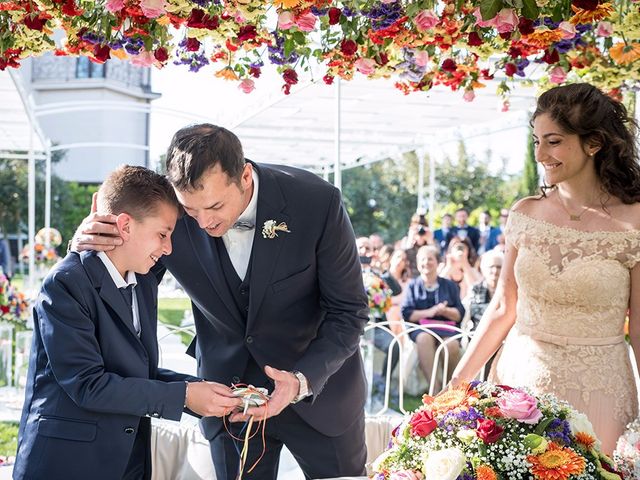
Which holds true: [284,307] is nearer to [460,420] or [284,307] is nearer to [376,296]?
[460,420]

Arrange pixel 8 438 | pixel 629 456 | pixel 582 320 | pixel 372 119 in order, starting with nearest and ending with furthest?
pixel 629 456, pixel 582 320, pixel 8 438, pixel 372 119

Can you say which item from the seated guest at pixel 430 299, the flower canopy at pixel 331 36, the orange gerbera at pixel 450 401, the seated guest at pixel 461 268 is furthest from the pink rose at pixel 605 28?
the seated guest at pixel 461 268

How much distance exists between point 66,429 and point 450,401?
1.12 m

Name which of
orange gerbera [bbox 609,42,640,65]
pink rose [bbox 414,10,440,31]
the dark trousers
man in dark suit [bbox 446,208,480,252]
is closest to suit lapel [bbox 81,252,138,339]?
the dark trousers

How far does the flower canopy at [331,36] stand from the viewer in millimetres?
3213

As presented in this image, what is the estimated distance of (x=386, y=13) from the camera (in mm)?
3303

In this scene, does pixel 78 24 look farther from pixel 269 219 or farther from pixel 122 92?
pixel 122 92

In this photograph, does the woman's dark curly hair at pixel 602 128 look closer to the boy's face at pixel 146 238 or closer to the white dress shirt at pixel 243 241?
the white dress shirt at pixel 243 241

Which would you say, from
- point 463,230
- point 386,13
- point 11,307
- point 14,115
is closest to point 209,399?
point 386,13

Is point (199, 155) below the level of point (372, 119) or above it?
below

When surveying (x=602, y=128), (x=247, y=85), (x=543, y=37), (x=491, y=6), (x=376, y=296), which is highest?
(x=543, y=37)

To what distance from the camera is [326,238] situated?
3.00m

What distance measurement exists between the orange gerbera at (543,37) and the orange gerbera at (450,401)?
68.1 inches

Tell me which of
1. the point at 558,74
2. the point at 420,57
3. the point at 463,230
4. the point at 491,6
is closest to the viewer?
the point at 491,6
